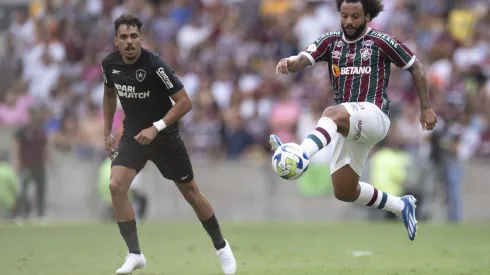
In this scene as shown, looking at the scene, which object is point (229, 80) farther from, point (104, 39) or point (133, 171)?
point (133, 171)

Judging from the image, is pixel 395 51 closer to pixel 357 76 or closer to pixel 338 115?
pixel 357 76

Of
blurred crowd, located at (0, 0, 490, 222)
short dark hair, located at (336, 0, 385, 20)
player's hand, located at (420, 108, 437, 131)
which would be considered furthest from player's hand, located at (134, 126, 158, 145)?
blurred crowd, located at (0, 0, 490, 222)

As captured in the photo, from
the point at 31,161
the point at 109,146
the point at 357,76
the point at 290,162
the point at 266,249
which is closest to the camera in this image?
the point at 290,162

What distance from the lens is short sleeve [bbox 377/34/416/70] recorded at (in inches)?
376

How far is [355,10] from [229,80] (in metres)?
11.6

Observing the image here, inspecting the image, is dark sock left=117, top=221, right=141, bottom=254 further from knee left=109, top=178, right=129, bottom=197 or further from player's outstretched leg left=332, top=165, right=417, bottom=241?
player's outstretched leg left=332, top=165, right=417, bottom=241

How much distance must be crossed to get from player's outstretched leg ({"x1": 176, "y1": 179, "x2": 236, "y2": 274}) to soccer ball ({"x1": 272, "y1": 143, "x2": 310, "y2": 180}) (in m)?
1.60

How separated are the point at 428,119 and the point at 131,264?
3.04 metres

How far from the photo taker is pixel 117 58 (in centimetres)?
973

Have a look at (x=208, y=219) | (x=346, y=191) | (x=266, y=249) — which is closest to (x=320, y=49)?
(x=346, y=191)

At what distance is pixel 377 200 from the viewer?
10234mm

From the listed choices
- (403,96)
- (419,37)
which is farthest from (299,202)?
(419,37)

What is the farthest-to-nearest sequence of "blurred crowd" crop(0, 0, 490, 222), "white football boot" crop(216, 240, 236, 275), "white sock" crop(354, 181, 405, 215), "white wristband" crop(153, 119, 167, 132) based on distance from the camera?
"blurred crowd" crop(0, 0, 490, 222)
"white sock" crop(354, 181, 405, 215)
"white football boot" crop(216, 240, 236, 275)
"white wristband" crop(153, 119, 167, 132)

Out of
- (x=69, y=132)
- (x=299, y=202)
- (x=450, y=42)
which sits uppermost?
(x=450, y=42)
